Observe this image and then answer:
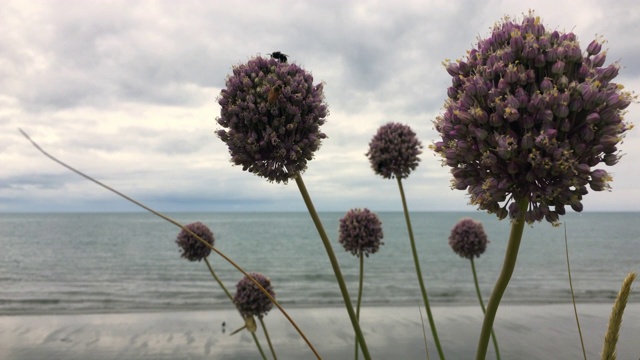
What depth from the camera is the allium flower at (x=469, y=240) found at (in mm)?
6629

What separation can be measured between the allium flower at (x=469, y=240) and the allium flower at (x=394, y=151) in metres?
1.81

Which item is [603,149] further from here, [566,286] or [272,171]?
[566,286]

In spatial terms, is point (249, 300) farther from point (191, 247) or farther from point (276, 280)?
point (276, 280)

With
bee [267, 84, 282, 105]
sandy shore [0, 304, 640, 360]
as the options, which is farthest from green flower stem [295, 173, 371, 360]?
sandy shore [0, 304, 640, 360]

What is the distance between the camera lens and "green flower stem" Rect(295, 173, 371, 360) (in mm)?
2102

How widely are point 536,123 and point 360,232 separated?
395cm

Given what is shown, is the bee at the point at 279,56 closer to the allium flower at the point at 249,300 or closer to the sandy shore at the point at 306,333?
the allium flower at the point at 249,300

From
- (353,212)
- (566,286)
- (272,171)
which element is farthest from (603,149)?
(566,286)

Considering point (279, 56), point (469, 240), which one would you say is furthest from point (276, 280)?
point (279, 56)

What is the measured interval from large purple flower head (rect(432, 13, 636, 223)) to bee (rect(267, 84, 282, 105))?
1028 mm

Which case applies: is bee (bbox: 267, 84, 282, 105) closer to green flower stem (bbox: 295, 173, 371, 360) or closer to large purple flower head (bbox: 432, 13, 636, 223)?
green flower stem (bbox: 295, 173, 371, 360)

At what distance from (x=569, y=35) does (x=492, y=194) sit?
0.84m

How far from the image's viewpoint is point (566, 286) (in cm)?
2139

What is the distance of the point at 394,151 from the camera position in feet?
18.2
